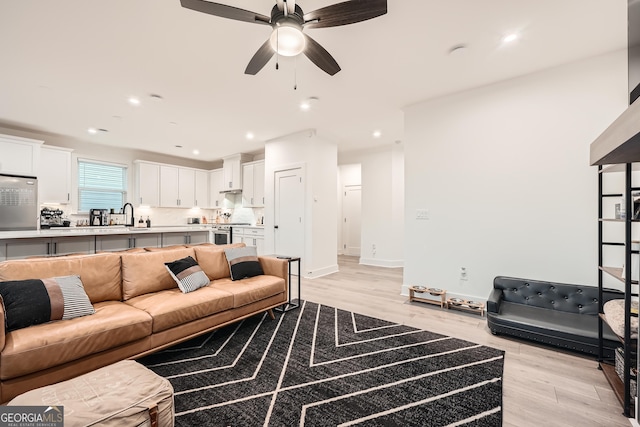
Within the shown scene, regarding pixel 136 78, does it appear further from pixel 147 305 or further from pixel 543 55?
pixel 543 55

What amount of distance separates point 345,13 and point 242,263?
103 inches

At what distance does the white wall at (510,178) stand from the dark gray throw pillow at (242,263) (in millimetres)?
2266

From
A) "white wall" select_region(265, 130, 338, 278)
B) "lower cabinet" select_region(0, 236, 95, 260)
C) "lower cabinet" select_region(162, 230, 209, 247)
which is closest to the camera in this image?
"lower cabinet" select_region(0, 236, 95, 260)

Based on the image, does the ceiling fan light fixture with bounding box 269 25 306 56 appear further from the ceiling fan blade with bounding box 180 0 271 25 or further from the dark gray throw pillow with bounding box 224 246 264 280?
the dark gray throw pillow with bounding box 224 246 264 280

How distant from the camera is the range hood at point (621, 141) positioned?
3.82 feet

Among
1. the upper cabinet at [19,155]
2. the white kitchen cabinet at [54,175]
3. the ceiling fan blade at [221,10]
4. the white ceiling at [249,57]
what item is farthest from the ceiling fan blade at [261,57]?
the white kitchen cabinet at [54,175]

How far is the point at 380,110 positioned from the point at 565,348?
3.69m

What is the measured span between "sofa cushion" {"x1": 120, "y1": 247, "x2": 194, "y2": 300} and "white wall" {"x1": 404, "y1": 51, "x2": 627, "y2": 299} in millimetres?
3197

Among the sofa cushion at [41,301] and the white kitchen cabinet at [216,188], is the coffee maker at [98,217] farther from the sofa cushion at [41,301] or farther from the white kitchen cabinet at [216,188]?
the sofa cushion at [41,301]

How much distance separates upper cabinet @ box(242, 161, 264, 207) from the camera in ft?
21.5

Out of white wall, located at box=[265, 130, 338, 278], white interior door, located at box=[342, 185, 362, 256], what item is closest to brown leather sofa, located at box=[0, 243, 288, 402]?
white wall, located at box=[265, 130, 338, 278]

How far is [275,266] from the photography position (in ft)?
10.7

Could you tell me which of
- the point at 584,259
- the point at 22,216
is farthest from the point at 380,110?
the point at 22,216

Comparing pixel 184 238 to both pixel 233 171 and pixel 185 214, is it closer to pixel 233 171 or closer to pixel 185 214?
pixel 233 171
